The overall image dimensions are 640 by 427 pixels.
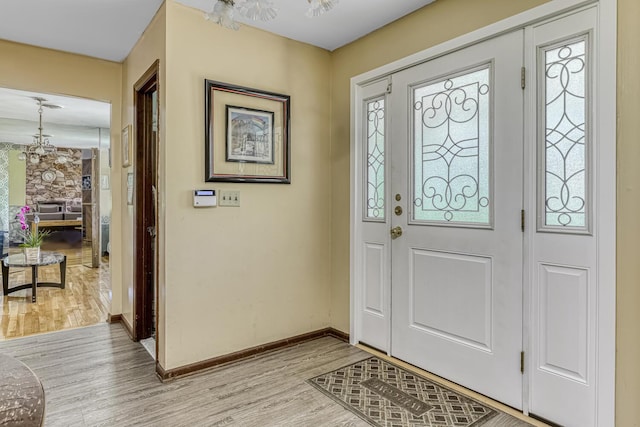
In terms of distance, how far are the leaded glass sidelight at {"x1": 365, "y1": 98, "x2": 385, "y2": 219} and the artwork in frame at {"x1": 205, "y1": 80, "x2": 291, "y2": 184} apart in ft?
2.06

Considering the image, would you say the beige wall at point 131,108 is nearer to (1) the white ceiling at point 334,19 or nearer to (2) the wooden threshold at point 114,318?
(2) the wooden threshold at point 114,318

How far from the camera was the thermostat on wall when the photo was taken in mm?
2512

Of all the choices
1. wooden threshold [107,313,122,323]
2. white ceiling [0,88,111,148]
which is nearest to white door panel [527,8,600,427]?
wooden threshold [107,313,122,323]

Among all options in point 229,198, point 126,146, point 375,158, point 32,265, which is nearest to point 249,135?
point 229,198

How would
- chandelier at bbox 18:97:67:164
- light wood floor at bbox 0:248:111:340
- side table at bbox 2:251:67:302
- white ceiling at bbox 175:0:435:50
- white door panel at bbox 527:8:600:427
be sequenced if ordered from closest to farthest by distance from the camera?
white door panel at bbox 527:8:600:427
white ceiling at bbox 175:0:435:50
light wood floor at bbox 0:248:111:340
side table at bbox 2:251:67:302
chandelier at bbox 18:97:67:164

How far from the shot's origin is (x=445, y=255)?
93.5 inches

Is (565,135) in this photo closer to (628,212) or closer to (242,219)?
(628,212)

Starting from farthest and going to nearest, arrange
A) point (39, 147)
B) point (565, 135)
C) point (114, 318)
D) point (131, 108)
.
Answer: point (39, 147) → point (114, 318) → point (131, 108) → point (565, 135)

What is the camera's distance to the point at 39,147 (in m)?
5.94

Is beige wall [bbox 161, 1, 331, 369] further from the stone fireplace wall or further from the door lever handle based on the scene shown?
the stone fireplace wall

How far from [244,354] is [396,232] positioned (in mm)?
1406

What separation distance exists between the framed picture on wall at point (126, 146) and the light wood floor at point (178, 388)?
152 cm

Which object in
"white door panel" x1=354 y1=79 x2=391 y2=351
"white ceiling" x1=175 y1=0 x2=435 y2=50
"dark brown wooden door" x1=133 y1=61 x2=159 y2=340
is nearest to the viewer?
"white ceiling" x1=175 y1=0 x2=435 y2=50

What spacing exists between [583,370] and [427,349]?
0.89 m
